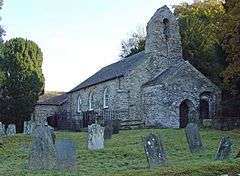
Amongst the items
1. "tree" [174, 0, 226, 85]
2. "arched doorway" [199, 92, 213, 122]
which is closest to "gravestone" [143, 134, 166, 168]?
"tree" [174, 0, 226, 85]

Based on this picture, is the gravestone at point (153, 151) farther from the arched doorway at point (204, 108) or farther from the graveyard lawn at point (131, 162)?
the arched doorway at point (204, 108)

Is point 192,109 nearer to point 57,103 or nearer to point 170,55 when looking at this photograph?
point 170,55

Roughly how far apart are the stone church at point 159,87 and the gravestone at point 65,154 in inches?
1006

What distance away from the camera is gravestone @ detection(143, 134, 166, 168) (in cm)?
1523

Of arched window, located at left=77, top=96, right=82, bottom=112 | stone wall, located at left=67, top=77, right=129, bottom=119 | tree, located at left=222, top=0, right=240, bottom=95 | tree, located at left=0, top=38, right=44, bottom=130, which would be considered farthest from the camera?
arched window, located at left=77, top=96, right=82, bottom=112

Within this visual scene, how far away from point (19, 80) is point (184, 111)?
Answer: 22.3 metres

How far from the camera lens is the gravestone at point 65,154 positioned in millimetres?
16234

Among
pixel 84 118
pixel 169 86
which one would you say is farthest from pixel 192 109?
pixel 84 118

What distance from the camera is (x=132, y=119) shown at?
146 feet

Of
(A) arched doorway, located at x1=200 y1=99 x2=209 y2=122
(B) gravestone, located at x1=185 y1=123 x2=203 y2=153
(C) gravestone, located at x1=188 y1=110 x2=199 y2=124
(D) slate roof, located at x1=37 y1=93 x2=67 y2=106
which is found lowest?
(B) gravestone, located at x1=185 y1=123 x2=203 y2=153

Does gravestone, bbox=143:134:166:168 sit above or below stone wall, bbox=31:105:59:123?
below

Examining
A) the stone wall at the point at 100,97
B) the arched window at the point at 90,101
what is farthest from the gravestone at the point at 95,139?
the arched window at the point at 90,101

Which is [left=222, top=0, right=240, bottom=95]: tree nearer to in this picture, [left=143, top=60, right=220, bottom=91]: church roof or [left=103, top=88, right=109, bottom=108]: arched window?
[left=143, top=60, right=220, bottom=91]: church roof

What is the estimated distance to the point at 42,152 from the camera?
16.9m
